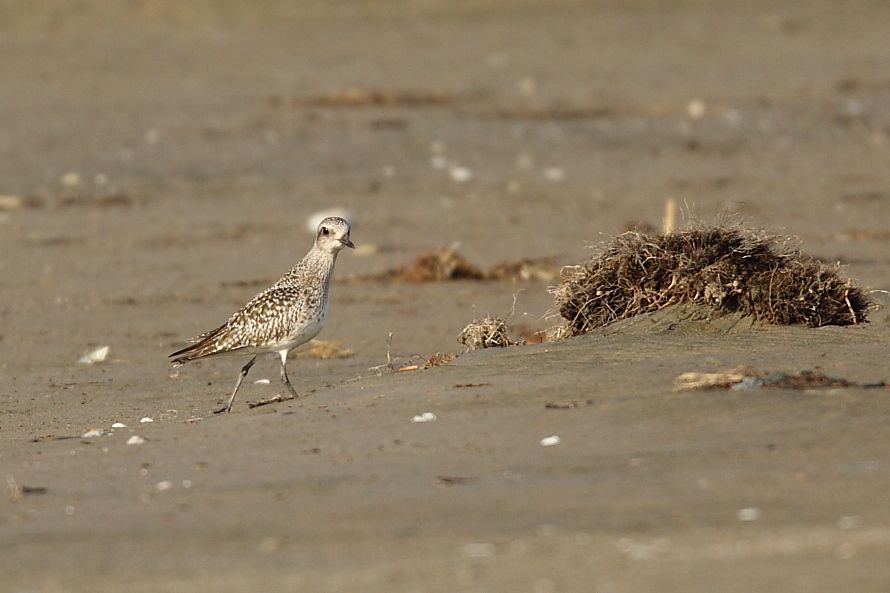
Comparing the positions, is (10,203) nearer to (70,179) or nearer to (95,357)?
(70,179)

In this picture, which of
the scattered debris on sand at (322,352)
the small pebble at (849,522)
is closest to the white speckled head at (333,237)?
the scattered debris on sand at (322,352)

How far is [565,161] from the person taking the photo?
1995cm

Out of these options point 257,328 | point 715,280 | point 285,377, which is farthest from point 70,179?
point 715,280

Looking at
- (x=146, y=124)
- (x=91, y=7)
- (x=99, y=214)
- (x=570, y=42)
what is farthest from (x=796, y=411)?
(x=91, y=7)

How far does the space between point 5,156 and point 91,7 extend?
9331 millimetres

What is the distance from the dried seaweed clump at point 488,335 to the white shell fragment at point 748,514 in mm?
3377

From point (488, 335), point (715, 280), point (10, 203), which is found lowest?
point (488, 335)

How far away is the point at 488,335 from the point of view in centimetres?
934

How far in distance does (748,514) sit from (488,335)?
11.5 feet

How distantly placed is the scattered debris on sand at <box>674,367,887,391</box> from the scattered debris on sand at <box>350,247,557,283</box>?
628 cm

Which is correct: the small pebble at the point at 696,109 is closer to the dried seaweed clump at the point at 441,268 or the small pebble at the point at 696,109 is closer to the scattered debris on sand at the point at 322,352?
the dried seaweed clump at the point at 441,268

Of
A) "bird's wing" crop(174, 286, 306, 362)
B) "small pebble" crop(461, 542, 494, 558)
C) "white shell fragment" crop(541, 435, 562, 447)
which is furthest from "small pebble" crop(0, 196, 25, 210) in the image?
"small pebble" crop(461, 542, 494, 558)

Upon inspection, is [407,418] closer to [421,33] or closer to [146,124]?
[146,124]

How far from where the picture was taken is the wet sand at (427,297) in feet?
19.2
